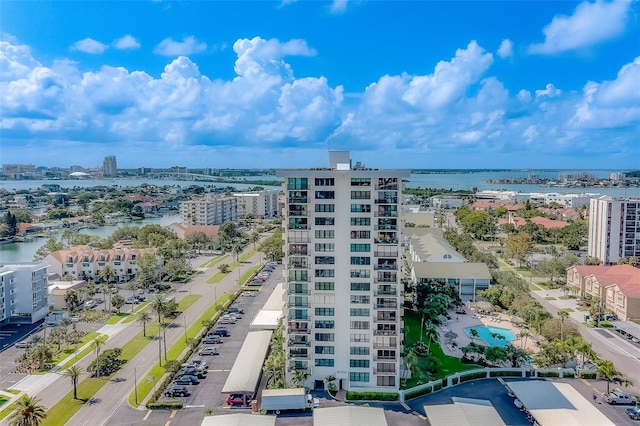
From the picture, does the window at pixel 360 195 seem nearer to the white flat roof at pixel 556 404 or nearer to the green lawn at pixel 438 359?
the green lawn at pixel 438 359

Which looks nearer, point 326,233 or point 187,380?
point 326,233

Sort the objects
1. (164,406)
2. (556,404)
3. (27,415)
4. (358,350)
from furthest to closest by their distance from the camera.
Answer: (358,350) → (164,406) → (556,404) → (27,415)

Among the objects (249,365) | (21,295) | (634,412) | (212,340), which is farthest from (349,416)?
(21,295)

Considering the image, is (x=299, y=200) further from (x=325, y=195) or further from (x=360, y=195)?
(x=360, y=195)

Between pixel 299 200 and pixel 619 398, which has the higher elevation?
pixel 299 200

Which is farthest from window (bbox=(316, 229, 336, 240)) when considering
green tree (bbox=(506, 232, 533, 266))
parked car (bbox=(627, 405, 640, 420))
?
green tree (bbox=(506, 232, 533, 266))

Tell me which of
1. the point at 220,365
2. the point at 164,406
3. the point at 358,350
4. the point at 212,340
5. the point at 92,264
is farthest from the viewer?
the point at 92,264

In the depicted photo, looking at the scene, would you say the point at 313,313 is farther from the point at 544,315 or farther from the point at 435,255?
the point at 435,255
